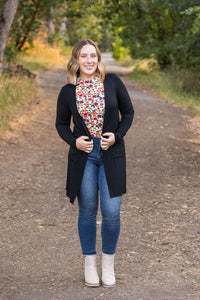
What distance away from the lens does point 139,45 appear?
22.5 meters

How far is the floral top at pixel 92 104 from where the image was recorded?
11.7 ft

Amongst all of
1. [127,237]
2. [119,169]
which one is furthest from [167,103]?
[119,169]

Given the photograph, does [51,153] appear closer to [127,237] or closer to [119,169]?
[127,237]

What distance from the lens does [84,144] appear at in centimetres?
350

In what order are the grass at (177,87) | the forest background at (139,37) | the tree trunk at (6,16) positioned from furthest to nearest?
the grass at (177,87)
the forest background at (139,37)
the tree trunk at (6,16)

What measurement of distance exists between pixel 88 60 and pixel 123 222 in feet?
8.33

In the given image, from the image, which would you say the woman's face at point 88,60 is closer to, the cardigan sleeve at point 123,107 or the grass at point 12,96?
the cardigan sleeve at point 123,107

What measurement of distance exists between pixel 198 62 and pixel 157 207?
422 inches

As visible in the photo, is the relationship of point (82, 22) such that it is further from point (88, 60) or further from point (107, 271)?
point (107, 271)

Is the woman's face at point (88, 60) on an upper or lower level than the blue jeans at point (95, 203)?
upper

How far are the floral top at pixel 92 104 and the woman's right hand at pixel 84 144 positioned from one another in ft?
0.30

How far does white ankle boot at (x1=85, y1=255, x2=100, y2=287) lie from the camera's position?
3.79 metres

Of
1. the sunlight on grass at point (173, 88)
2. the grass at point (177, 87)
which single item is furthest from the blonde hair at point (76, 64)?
the sunlight on grass at point (173, 88)

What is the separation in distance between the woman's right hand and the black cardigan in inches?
1.8
